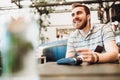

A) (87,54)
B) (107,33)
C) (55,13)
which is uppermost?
(55,13)

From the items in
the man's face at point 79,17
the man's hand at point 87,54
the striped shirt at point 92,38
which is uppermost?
the man's face at point 79,17

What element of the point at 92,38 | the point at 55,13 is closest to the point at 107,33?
the point at 92,38

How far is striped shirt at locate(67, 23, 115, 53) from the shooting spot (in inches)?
47.5

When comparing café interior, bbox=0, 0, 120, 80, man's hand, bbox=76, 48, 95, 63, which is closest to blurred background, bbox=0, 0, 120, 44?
café interior, bbox=0, 0, 120, 80

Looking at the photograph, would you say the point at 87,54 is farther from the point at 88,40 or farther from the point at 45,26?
the point at 45,26

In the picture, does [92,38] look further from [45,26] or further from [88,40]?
[45,26]

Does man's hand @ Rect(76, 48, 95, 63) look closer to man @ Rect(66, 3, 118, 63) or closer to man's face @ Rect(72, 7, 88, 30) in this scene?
man @ Rect(66, 3, 118, 63)

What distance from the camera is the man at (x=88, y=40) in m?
1.17

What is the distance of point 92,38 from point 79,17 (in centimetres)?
13

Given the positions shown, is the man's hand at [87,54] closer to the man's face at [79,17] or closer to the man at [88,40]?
the man at [88,40]

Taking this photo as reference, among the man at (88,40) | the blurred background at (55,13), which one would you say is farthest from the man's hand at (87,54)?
the blurred background at (55,13)

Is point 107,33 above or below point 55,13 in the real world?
below

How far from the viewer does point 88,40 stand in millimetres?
1225

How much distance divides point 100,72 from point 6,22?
50 cm
